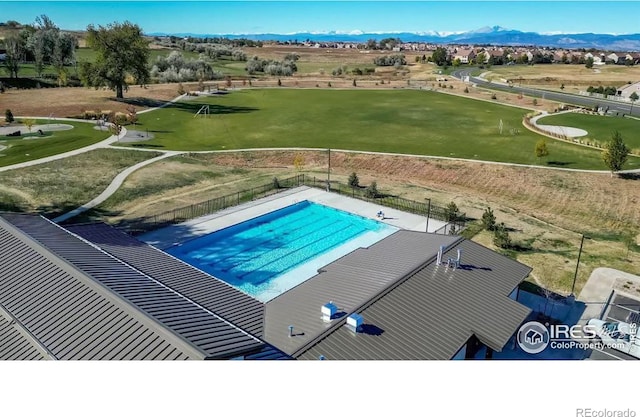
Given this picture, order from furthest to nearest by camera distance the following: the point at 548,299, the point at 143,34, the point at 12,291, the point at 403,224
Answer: the point at 143,34
the point at 403,224
the point at 548,299
the point at 12,291

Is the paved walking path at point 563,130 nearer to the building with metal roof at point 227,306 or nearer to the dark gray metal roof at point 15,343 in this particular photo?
the building with metal roof at point 227,306

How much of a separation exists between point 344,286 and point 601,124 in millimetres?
62955

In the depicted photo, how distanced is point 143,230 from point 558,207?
2998cm

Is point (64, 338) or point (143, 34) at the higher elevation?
point (143, 34)

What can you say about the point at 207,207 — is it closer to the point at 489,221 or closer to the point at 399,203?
the point at 399,203

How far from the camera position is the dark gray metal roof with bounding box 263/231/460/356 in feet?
53.8

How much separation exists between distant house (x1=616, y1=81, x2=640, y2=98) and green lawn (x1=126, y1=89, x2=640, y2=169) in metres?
34.2

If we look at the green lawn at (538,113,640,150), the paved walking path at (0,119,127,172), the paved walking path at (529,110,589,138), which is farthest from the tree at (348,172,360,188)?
the green lawn at (538,113,640,150)

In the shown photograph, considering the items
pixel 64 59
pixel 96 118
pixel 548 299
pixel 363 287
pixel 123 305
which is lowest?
pixel 548 299

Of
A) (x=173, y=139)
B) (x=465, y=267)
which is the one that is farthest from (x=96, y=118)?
(x=465, y=267)

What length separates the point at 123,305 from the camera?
1425 cm

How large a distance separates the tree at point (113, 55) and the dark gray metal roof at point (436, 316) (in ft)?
228

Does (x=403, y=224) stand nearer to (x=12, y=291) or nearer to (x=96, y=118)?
(x=12, y=291)

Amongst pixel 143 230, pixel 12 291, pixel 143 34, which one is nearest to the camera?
pixel 12 291
